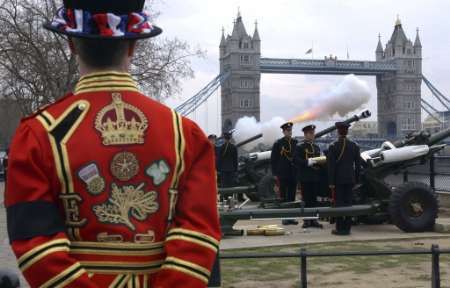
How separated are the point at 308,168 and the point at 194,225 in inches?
370

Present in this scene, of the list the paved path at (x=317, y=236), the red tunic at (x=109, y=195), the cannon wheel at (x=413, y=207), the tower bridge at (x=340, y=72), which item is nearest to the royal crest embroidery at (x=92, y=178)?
the red tunic at (x=109, y=195)

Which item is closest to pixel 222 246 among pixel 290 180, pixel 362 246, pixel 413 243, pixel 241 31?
pixel 362 246

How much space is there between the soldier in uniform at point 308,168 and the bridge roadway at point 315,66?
84599 mm

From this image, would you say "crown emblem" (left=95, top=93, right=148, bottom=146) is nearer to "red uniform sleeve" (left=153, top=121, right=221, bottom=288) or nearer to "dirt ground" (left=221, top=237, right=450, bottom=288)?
"red uniform sleeve" (left=153, top=121, right=221, bottom=288)

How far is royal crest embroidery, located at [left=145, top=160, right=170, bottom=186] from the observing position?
2.32m

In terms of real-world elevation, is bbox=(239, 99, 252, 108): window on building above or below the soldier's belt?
above

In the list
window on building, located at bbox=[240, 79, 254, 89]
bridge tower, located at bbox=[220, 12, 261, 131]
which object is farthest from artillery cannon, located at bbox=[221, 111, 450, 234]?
window on building, located at bbox=[240, 79, 254, 89]

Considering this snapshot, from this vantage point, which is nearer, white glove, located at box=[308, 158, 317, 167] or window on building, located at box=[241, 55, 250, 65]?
white glove, located at box=[308, 158, 317, 167]

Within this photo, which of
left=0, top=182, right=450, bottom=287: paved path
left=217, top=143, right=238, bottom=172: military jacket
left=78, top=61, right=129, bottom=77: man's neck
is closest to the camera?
left=78, top=61, right=129, bottom=77: man's neck

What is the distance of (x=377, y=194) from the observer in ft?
35.6

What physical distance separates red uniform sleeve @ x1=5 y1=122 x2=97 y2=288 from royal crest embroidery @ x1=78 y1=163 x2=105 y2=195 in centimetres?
12

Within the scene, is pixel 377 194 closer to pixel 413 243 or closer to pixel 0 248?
pixel 413 243

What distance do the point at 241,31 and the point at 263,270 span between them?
347 feet

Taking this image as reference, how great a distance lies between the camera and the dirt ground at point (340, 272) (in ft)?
21.6
